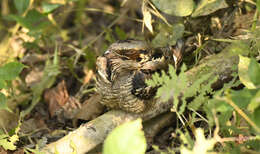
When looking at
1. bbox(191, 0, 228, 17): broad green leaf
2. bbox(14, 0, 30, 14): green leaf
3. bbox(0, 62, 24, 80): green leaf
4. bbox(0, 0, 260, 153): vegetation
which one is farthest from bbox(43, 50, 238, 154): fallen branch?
bbox(14, 0, 30, 14): green leaf

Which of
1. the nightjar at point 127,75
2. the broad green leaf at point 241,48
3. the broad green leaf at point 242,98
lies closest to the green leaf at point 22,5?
the nightjar at point 127,75

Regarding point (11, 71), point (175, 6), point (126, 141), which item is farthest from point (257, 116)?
point (11, 71)

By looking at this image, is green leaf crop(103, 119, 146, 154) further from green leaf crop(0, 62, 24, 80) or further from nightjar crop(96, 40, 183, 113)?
green leaf crop(0, 62, 24, 80)

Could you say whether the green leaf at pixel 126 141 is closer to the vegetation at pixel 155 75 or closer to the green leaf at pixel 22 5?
the vegetation at pixel 155 75

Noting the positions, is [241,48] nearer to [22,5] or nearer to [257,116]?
[257,116]

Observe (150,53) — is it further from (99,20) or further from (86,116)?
(99,20)

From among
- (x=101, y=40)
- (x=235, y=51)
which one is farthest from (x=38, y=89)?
(x=235, y=51)
